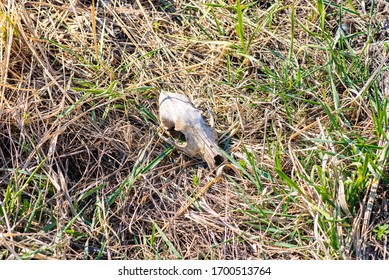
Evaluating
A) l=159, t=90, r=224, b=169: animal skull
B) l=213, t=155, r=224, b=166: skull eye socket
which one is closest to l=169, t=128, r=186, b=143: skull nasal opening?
l=159, t=90, r=224, b=169: animal skull

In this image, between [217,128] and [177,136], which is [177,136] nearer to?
[177,136]

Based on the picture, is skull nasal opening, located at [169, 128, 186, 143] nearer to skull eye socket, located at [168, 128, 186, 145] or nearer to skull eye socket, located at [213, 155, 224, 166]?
skull eye socket, located at [168, 128, 186, 145]

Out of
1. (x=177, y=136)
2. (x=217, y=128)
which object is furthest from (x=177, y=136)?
(x=217, y=128)

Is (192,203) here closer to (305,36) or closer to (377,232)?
(377,232)

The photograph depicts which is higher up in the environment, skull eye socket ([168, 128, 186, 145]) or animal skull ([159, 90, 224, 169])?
animal skull ([159, 90, 224, 169])

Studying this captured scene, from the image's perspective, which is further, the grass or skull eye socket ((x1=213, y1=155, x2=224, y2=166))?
skull eye socket ((x1=213, y1=155, x2=224, y2=166))

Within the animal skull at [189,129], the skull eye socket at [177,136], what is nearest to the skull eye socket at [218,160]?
the animal skull at [189,129]

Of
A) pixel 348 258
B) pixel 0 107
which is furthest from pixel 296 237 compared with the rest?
pixel 0 107

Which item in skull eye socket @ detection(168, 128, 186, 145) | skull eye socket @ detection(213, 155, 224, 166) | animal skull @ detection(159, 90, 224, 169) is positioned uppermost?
animal skull @ detection(159, 90, 224, 169)
